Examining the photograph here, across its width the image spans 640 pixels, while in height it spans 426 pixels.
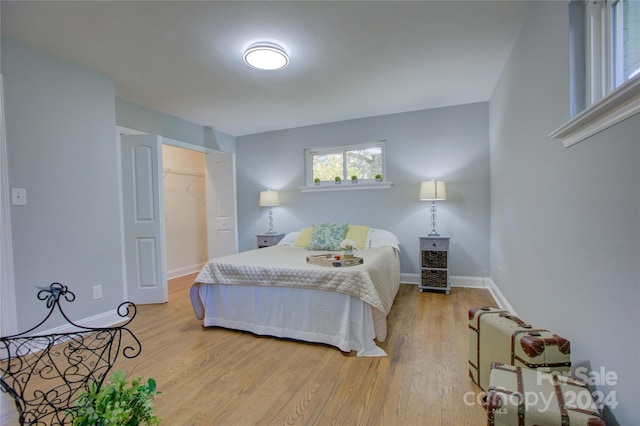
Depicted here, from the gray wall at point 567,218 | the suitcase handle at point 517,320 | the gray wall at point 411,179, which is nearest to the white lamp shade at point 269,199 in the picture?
the gray wall at point 411,179

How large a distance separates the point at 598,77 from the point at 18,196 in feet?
12.4

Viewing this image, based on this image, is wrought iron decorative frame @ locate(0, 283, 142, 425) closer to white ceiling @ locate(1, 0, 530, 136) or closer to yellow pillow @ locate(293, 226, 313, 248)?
white ceiling @ locate(1, 0, 530, 136)

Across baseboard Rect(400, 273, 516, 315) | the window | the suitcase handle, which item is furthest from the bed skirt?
the window

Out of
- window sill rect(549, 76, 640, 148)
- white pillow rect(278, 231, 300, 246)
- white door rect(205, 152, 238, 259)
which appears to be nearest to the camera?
window sill rect(549, 76, 640, 148)

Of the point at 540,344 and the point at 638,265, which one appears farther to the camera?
the point at 540,344

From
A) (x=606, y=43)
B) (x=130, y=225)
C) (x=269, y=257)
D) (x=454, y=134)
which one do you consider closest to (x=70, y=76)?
(x=130, y=225)

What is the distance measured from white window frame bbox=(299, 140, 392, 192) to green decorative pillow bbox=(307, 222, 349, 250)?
81 cm

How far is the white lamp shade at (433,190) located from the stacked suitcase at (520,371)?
1.96 meters

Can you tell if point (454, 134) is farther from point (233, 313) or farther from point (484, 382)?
point (233, 313)

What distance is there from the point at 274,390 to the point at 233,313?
104 cm

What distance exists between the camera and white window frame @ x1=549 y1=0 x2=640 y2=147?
1131mm

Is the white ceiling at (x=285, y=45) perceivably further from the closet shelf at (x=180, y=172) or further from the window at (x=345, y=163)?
the closet shelf at (x=180, y=172)

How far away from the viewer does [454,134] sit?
12.5ft

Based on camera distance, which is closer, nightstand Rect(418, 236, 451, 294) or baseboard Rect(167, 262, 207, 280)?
nightstand Rect(418, 236, 451, 294)
